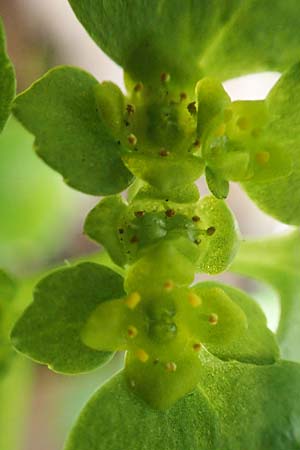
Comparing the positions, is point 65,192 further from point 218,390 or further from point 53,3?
point 218,390

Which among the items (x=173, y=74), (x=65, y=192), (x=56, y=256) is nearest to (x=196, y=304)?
(x=173, y=74)

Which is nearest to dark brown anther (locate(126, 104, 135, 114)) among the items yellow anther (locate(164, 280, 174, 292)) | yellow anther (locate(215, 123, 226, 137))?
yellow anther (locate(215, 123, 226, 137))

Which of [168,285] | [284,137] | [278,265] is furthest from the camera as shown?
[278,265]

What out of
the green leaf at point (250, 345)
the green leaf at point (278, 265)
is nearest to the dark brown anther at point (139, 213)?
the green leaf at point (250, 345)

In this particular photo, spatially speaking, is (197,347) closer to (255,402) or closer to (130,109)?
(255,402)

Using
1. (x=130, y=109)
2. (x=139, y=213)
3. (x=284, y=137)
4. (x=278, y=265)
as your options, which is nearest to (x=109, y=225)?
(x=139, y=213)

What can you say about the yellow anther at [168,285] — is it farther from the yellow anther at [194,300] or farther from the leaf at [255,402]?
the leaf at [255,402]

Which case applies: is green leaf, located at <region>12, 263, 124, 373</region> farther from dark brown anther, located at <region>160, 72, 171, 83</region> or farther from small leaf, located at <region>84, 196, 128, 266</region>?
dark brown anther, located at <region>160, 72, 171, 83</region>
